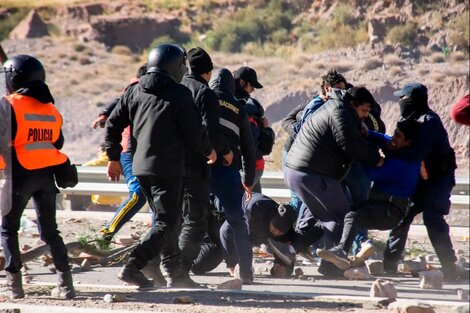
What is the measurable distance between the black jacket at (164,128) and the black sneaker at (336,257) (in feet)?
4.62

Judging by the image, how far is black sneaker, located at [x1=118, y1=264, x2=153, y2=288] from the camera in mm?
9227

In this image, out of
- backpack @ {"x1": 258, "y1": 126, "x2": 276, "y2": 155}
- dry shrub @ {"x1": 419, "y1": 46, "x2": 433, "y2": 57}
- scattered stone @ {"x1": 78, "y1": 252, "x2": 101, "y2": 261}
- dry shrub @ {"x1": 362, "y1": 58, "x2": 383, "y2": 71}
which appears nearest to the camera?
scattered stone @ {"x1": 78, "y1": 252, "x2": 101, "y2": 261}

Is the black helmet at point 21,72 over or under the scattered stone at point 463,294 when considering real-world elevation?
over

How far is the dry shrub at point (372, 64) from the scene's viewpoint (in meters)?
35.0

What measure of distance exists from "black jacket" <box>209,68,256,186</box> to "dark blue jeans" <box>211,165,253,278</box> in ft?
0.39

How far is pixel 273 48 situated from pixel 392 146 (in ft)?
107

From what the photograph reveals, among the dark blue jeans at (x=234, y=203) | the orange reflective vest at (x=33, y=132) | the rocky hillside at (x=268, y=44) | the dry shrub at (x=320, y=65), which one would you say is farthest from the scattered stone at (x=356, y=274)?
the dry shrub at (x=320, y=65)

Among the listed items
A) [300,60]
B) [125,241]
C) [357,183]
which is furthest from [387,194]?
[300,60]

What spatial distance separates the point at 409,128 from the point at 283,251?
5.19 feet

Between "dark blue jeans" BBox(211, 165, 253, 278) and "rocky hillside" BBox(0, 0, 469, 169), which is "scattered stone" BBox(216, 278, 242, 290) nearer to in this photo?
"dark blue jeans" BBox(211, 165, 253, 278)

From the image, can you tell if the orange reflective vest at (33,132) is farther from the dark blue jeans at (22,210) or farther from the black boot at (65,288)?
the black boot at (65,288)

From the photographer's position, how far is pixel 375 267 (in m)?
10.6

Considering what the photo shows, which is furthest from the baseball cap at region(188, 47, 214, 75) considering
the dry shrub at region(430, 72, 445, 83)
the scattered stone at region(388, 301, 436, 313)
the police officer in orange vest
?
the dry shrub at region(430, 72, 445, 83)

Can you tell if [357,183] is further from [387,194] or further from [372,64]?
[372,64]
